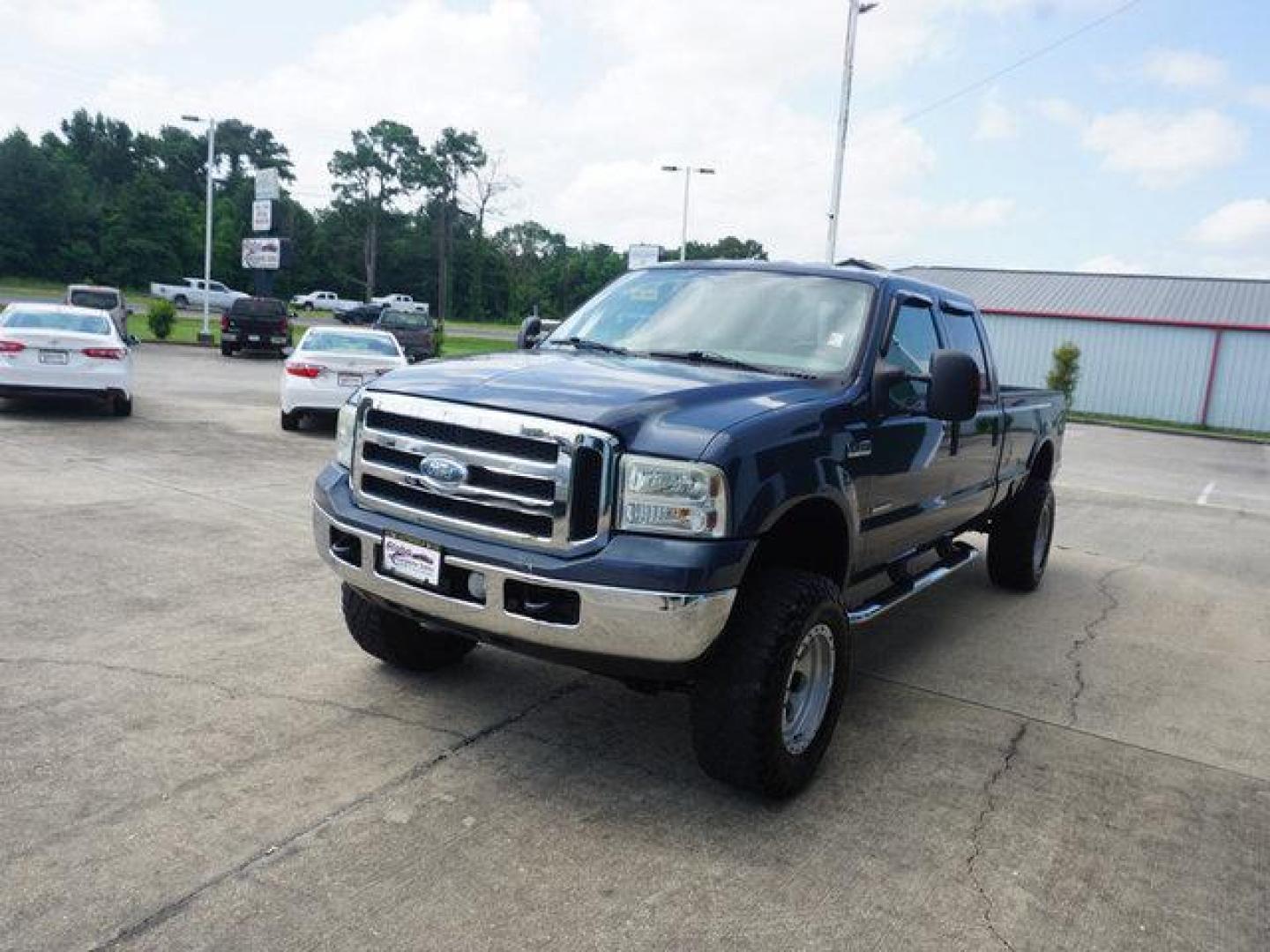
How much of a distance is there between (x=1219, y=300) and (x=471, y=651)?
3398 cm

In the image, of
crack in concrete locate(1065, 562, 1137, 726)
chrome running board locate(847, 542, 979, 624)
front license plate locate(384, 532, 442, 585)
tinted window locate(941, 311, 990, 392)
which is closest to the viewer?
front license plate locate(384, 532, 442, 585)

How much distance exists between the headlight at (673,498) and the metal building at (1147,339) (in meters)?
32.0

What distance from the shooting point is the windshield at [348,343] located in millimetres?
13305

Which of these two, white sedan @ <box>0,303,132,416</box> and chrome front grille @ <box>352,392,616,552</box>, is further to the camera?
white sedan @ <box>0,303,132,416</box>

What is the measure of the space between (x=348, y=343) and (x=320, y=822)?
1126 centimetres

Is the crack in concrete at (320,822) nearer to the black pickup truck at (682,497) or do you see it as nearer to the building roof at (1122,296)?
the black pickup truck at (682,497)

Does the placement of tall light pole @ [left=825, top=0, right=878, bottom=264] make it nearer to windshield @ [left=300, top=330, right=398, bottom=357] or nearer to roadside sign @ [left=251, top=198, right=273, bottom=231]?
windshield @ [left=300, top=330, right=398, bottom=357]

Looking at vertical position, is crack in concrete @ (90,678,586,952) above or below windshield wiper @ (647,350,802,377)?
below

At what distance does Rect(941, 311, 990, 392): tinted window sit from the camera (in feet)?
18.2

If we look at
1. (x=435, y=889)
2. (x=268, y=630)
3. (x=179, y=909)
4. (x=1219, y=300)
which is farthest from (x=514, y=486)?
(x=1219, y=300)

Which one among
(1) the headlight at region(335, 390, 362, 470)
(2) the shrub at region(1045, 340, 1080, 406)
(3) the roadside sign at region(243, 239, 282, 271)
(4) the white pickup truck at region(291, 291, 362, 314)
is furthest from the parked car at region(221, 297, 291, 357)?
(4) the white pickup truck at region(291, 291, 362, 314)

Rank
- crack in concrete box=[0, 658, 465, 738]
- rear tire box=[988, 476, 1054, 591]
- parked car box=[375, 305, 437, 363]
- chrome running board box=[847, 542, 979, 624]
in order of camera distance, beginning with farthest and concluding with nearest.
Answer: parked car box=[375, 305, 437, 363]
rear tire box=[988, 476, 1054, 591]
chrome running board box=[847, 542, 979, 624]
crack in concrete box=[0, 658, 465, 738]

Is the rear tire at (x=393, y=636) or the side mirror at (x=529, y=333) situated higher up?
the side mirror at (x=529, y=333)

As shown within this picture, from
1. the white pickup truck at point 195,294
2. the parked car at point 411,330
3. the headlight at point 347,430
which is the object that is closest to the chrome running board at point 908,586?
the headlight at point 347,430
